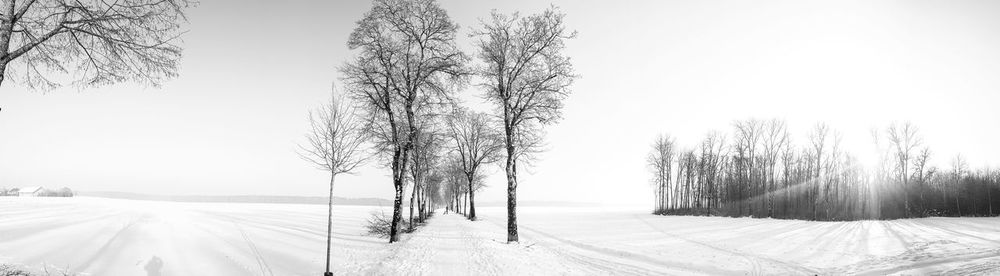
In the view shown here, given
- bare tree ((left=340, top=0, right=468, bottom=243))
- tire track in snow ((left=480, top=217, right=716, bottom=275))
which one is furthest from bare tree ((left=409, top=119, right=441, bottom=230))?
tire track in snow ((left=480, top=217, right=716, bottom=275))

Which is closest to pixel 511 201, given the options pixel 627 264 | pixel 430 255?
pixel 430 255

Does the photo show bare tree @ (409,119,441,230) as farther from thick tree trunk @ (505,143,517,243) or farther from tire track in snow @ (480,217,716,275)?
tire track in snow @ (480,217,716,275)

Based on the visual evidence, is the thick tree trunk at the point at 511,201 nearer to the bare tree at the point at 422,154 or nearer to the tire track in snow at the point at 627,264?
the tire track in snow at the point at 627,264

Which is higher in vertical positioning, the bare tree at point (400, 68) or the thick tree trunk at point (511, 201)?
the bare tree at point (400, 68)

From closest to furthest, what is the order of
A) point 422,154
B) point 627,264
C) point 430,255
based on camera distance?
1. point 430,255
2. point 627,264
3. point 422,154

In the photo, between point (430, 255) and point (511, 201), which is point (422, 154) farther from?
point (430, 255)

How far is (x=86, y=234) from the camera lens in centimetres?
1670

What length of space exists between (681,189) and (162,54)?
2465 inches

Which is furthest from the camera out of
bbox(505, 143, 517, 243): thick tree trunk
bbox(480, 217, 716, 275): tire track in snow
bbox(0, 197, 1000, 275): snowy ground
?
bbox(505, 143, 517, 243): thick tree trunk

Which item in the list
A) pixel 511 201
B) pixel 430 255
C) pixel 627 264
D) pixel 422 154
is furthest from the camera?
pixel 422 154

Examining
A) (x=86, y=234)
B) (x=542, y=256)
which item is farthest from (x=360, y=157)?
(x=86, y=234)

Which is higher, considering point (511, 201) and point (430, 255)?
point (511, 201)

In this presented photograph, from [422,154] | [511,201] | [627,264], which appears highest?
[422,154]

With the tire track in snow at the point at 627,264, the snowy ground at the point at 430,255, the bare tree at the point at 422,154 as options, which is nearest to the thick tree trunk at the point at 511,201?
the snowy ground at the point at 430,255
